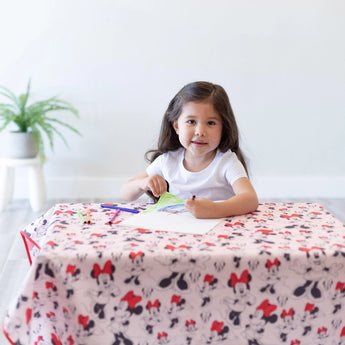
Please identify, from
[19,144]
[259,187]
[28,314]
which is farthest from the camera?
[259,187]

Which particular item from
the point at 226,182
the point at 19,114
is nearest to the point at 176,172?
the point at 226,182

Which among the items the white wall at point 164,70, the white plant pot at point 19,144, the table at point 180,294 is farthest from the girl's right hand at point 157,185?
the white wall at point 164,70

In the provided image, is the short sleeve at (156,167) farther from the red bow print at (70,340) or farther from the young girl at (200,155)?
the red bow print at (70,340)

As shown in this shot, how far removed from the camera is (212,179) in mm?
1667

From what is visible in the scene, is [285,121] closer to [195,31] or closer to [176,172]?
[195,31]

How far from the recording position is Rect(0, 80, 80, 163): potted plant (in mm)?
3299

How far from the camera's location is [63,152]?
3646 mm

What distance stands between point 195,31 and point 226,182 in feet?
6.79

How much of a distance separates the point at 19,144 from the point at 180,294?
2.42 meters

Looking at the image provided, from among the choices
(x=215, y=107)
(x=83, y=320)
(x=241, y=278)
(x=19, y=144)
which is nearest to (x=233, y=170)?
(x=215, y=107)

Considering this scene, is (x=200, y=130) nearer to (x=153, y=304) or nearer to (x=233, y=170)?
(x=233, y=170)

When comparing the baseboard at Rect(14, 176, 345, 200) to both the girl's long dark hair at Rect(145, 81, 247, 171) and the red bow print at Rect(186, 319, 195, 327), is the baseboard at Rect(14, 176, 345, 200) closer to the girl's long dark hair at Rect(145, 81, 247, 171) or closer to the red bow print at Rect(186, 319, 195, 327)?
the girl's long dark hair at Rect(145, 81, 247, 171)

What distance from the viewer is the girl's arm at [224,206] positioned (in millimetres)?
1376

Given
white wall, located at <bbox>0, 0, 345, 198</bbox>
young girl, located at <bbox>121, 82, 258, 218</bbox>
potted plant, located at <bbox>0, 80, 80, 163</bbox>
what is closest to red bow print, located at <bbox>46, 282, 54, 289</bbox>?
young girl, located at <bbox>121, 82, 258, 218</bbox>
